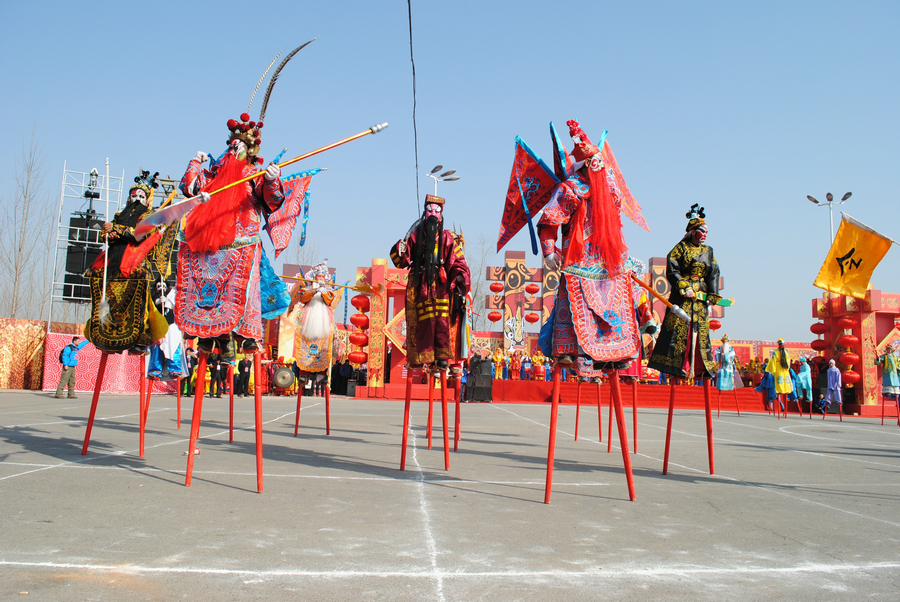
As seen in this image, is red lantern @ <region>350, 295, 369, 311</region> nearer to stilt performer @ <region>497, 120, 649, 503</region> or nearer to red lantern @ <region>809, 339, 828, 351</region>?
stilt performer @ <region>497, 120, 649, 503</region>

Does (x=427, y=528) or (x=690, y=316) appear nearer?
(x=427, y=528)

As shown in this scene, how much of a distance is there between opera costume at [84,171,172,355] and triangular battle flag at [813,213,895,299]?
6.67 metres

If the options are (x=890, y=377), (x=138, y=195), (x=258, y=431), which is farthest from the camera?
(x=890, y=377)

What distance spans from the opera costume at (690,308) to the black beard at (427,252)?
226cm

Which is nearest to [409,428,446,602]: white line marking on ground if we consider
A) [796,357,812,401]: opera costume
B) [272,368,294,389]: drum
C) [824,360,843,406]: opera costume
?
[272,368,294,389]: drum

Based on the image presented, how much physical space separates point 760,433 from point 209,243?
1036 centimetres

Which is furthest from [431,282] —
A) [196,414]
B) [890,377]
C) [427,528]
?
[890,377]

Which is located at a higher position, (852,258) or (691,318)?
(852,258)

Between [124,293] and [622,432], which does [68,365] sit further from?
[622,432]

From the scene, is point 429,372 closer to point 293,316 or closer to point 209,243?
point 209,243

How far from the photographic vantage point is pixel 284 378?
38.5 ft

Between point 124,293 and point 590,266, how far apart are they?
173 inches

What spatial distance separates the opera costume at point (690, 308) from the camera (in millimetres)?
5734

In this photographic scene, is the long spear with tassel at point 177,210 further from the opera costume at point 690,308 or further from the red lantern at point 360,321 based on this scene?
the red lantern at point 360,321
